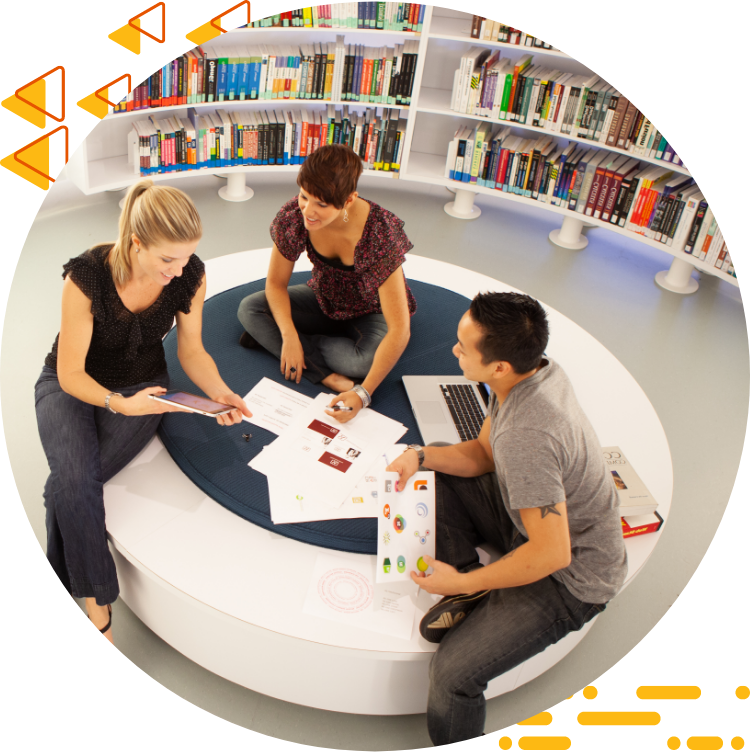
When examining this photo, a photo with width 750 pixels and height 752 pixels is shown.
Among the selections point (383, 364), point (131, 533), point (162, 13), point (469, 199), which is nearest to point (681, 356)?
point (469, 199)

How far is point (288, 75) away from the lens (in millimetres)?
3982

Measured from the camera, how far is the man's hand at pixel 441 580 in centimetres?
169

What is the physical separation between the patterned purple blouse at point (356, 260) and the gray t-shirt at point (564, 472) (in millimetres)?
745

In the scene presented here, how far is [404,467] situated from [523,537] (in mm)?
376

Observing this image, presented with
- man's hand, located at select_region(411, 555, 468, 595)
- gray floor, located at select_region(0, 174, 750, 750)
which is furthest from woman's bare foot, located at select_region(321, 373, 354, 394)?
gray floor, located at select_region(0, 174, 750, 750)

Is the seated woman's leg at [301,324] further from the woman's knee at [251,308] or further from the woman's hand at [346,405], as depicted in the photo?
the woman's hand at [346,405]

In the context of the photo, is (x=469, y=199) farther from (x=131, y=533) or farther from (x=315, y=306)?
(x=131, y=533)

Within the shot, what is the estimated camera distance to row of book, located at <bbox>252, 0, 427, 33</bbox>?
3.81 meters

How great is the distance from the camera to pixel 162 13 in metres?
3.62

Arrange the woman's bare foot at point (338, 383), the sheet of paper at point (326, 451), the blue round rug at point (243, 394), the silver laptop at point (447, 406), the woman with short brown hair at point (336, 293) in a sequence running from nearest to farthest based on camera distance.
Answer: the blue round rug at point (243, 394), the sheet of paper at point (326, 451), the woman with short brown hair at point (336, 293), the silver laptop at point (447, 406), the woman's bare foot at point (338, 383)

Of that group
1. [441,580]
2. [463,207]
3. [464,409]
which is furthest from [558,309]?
[441,580]

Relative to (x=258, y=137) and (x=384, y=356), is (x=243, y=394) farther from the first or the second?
(x=258, y=137)

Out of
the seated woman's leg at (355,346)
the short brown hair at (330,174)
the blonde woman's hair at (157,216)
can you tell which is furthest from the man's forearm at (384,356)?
the blonde woman's hair at (157,216)

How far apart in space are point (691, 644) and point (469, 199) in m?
3.06
